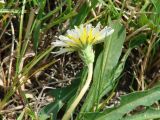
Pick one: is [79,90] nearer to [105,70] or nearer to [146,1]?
[105,70]

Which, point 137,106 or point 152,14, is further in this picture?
point 152,14

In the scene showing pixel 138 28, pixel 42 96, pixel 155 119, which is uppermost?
pixel 138 28

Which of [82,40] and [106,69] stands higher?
[82,40]

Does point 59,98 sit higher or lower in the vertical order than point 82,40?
lower

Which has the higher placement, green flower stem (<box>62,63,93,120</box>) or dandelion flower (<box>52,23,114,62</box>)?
dandelion flower (<box>52,23,114,62</box>)

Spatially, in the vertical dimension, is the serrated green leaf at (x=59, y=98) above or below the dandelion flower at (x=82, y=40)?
below

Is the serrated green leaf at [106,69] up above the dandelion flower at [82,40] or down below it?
below

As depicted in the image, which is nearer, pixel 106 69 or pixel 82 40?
pixel 82 40

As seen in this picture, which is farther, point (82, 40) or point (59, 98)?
point (59, 98)

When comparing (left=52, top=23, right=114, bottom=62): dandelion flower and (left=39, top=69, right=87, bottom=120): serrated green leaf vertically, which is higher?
(left=52, top=23, right=114, bottom=62): dandelion flower

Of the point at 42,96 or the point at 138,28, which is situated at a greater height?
the point at 138,28

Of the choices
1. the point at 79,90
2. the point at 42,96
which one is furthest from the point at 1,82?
the point at 79,90
